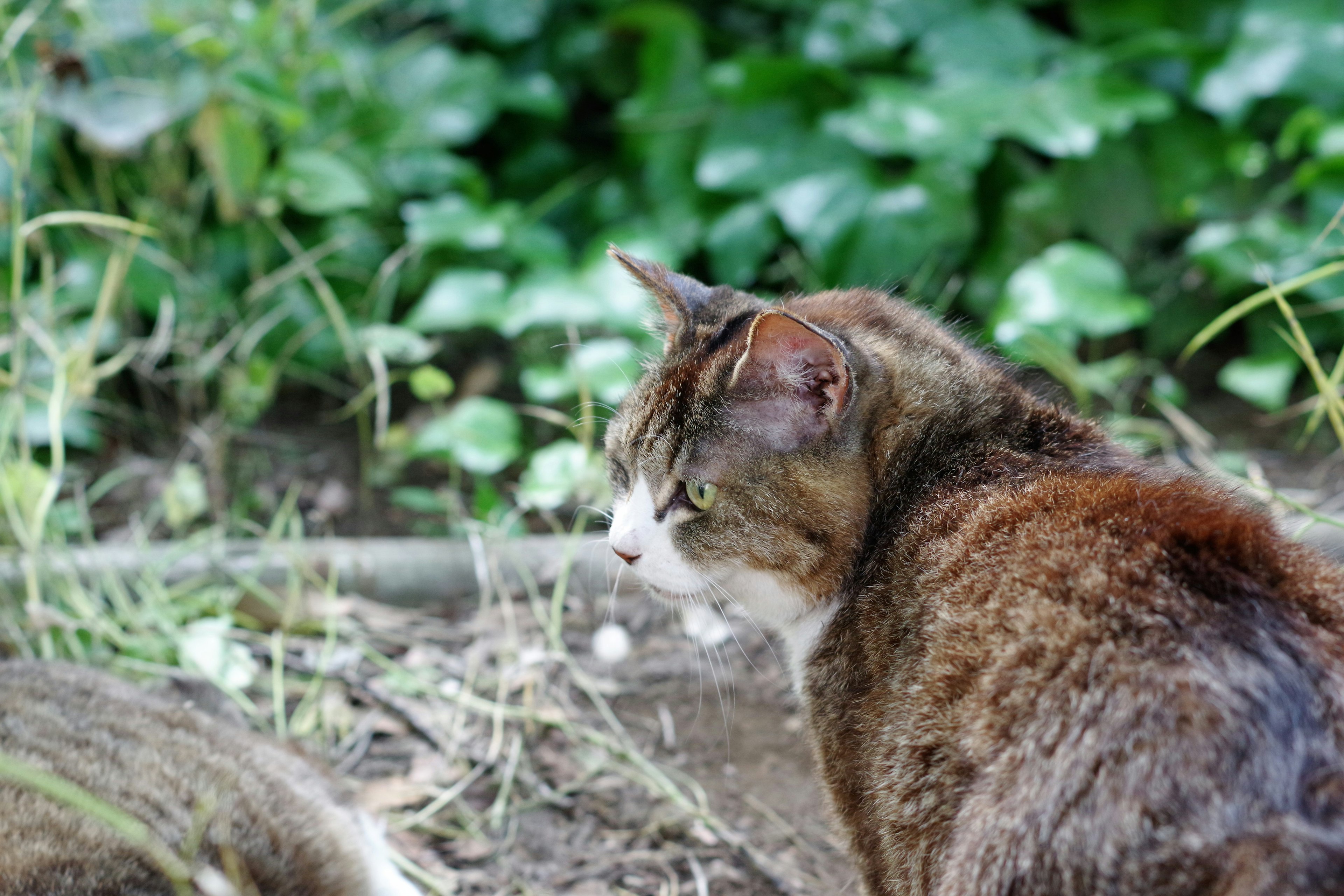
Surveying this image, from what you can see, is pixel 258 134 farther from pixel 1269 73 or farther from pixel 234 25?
pixel 1269 73

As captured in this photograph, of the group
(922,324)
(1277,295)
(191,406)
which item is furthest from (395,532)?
(1277,295)

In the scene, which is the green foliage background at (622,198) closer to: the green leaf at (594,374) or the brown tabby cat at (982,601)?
the green leaf at (594,374)

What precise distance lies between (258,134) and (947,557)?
117 inches

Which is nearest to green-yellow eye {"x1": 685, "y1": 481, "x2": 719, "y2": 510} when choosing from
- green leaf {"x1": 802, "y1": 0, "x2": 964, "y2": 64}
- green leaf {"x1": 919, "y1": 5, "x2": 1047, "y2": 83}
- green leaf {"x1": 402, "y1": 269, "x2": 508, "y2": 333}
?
green leaf {"x1": 402, "y1": 269, "x2": 508, "y2": 333}

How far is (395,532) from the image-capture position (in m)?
3.48

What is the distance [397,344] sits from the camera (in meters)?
3.15

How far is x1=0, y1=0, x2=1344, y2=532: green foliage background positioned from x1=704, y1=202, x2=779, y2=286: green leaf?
0.6 inches

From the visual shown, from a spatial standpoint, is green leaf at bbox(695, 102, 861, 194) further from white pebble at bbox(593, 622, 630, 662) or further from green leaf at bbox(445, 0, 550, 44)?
white pebble at bbox(593, 622, 630, 662)

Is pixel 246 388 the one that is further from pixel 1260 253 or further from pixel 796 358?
pixel 1260 253

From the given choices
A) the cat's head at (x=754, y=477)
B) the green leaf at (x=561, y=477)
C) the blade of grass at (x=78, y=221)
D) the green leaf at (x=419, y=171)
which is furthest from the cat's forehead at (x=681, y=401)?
the green leaf at (x=419, y=171)

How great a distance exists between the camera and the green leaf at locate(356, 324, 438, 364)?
314 cm

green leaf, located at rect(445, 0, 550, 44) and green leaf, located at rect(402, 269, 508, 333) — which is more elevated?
green leaf, located at rect(445, 0, 550, 44)

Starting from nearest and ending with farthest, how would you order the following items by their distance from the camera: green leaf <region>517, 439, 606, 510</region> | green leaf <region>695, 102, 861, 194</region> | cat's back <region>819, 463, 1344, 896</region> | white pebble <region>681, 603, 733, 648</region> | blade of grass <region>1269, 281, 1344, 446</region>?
cat's back <region>819, 463, 1344, 896</region> → blade of grass <region>1269, 281, 1344, 446</region> → white pebble <region>681, 603, 733, 648</region> → green leaf <region>517, 439, 606, 510</region> → green leaf <region>695, 102, 861, 194</region>

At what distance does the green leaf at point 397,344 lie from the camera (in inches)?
124
